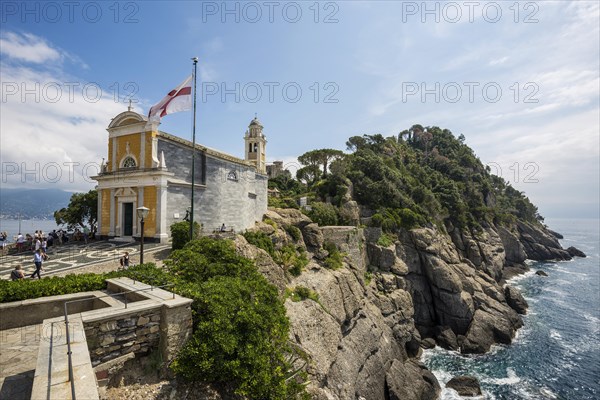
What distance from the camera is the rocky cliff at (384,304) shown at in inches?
717

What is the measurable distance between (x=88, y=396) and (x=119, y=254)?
16.7 metres

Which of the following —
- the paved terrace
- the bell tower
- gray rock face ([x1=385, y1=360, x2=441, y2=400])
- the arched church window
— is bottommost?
gray rock face ([x1=385, y1=360, x2=441, y2=400])

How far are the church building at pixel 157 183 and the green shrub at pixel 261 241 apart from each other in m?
3.96

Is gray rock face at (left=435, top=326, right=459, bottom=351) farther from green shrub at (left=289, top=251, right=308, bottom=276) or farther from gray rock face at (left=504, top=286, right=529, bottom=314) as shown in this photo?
green shrub at (left=289, top=251, right=308, bottom=276)

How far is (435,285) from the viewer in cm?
3547

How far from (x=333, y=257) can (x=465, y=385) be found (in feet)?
44.4

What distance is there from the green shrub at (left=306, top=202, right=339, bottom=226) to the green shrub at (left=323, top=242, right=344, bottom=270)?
19.6 ft

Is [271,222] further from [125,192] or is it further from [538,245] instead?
[538,245]

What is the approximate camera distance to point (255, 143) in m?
50.5

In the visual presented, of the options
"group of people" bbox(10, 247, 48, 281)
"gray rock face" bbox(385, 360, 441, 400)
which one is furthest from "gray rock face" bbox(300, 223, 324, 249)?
"group of people" bbox(10, 247, 48, 281)

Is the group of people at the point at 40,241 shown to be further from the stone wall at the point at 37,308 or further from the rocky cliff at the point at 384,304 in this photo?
the rocky cliff at the point at 384,304

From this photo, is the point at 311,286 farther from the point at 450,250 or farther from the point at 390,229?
the point at 450,250

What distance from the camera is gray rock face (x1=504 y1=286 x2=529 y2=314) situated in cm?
3759

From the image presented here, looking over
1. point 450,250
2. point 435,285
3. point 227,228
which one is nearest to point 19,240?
point 227,228
